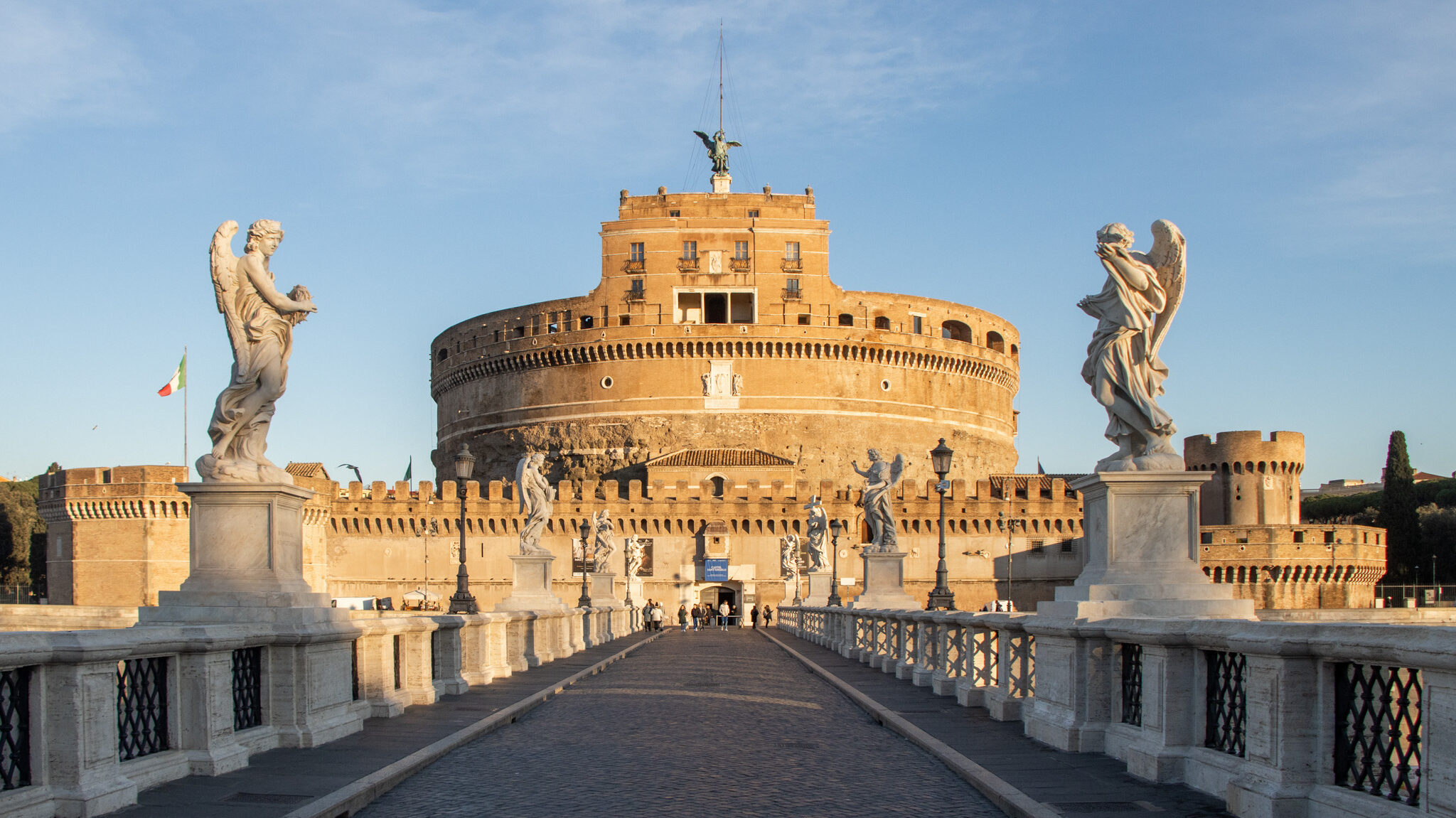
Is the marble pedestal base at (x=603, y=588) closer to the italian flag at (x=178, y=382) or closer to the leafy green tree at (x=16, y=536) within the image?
the italian flag at (x=178, y=382)

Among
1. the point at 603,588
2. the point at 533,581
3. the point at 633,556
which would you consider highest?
the point at 533,581

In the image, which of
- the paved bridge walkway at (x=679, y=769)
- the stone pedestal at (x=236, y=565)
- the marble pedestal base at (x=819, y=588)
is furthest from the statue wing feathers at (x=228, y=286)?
the marble pedestal base at (x=819, y=588)

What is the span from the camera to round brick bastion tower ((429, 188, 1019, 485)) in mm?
70688

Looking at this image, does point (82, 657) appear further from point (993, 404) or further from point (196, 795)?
point (993, 404)

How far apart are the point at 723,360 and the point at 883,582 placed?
159 feet

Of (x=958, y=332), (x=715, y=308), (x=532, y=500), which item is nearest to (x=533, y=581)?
(x=532, y=500)

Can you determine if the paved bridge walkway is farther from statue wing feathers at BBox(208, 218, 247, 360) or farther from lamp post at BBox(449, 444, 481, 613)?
lamp post at BBox(449, 444, 481, 613)

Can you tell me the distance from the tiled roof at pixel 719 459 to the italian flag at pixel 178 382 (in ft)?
77.4

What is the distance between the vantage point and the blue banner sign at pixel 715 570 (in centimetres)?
6141

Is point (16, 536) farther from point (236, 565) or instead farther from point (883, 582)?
point (236, 565)

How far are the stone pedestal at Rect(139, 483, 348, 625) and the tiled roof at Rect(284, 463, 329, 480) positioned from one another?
186 ft

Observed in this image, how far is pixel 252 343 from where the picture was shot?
8883mm

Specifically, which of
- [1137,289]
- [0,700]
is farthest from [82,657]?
[1137,289]

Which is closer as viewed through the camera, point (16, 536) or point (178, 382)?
point (178, 382)
